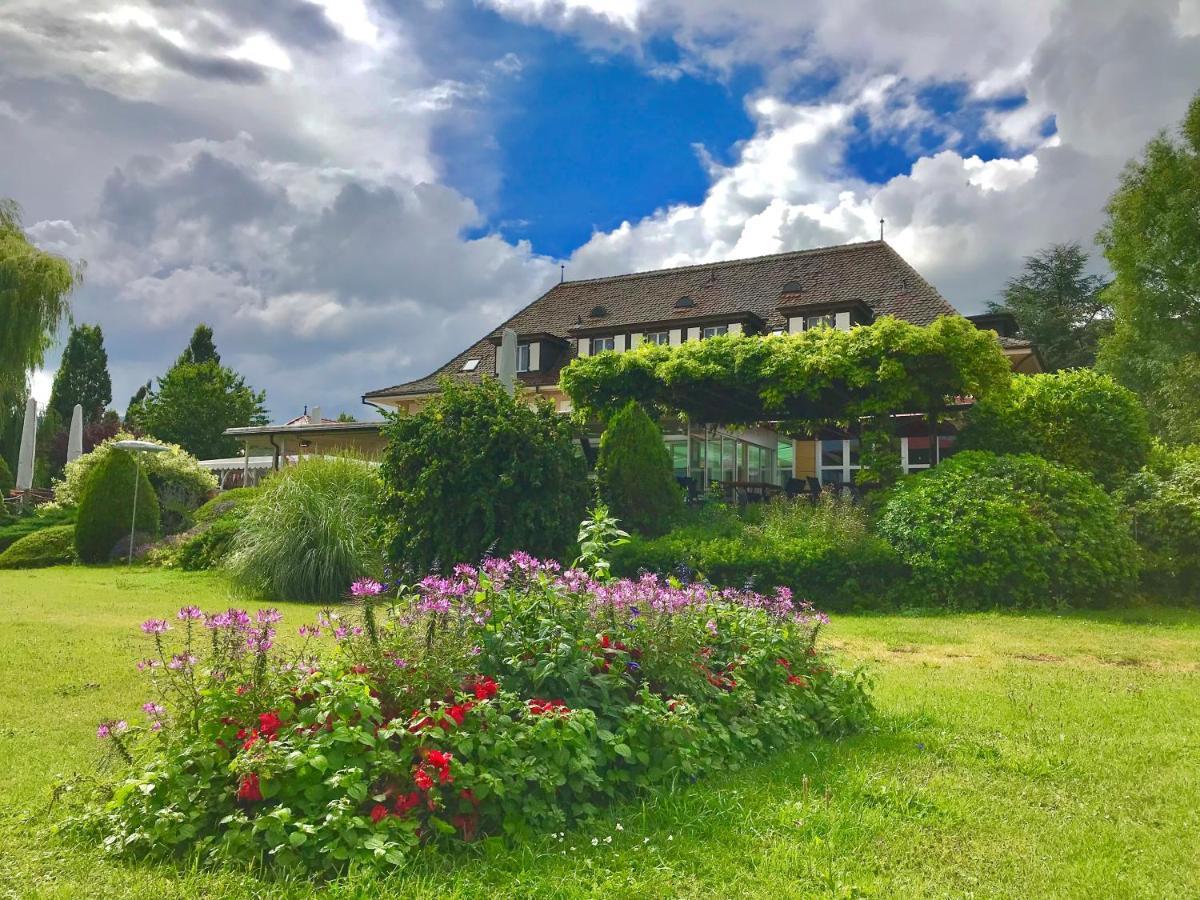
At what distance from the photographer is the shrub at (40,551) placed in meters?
19.5

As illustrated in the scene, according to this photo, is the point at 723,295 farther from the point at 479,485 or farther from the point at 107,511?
the point at 479,485

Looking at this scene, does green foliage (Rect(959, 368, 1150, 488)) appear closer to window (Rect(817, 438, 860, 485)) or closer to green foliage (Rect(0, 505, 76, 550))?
window (Rect(817, 438, 860, 485))

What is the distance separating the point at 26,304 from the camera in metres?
24.1

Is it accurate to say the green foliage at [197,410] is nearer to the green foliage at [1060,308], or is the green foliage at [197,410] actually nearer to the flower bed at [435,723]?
the green foliage at [1060,308]

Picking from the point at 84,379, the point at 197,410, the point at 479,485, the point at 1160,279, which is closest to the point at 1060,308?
the point at 1160,279

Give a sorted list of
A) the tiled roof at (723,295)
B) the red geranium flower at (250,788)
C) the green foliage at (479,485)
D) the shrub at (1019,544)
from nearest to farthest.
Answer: the red geranium flower at (250,788) → the shrub at (1019,544) → the green foliage at (479,485) → the tiled roof at (723,295)

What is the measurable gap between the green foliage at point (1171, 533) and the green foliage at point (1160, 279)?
13.8 m

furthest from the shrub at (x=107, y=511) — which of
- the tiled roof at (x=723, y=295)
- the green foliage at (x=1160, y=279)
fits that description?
the green foliage at (x=1160, y=279)

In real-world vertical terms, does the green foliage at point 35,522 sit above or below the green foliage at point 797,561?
above

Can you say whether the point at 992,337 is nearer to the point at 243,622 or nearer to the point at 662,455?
the point at 662,455

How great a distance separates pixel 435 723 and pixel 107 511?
18709 mm

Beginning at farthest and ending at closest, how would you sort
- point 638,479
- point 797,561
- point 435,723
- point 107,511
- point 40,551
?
point 40,551, point 107,511, point 638,479, point 797,561, point 435,723

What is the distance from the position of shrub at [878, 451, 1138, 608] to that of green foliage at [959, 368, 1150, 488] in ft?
10.5

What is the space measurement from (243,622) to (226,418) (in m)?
48.5
